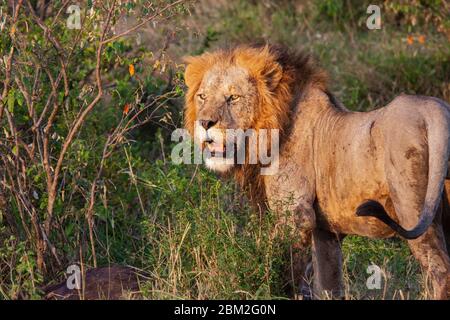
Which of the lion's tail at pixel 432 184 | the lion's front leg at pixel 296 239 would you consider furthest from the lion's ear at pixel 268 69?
the lion's tail at pixel 432 184

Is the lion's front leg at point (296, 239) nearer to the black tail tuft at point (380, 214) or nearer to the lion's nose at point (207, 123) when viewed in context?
the lion's nose at point (207, 123)

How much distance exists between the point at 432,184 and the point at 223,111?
1.30m

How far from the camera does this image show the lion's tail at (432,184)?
187 inches

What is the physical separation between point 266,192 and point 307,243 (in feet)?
1.12

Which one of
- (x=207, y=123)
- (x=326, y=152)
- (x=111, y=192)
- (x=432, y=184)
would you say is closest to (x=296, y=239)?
(x=326, y=152)

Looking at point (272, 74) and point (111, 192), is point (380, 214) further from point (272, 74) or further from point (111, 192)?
A: point (111, 192)

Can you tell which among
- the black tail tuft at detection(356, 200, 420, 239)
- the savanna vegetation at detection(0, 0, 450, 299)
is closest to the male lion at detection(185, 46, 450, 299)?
the black tail tuft at detection(356, 200, 420, 239)

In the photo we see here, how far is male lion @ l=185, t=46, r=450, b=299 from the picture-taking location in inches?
194

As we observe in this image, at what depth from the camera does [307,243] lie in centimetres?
561

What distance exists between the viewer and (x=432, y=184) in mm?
4812

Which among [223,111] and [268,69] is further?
[268,69]

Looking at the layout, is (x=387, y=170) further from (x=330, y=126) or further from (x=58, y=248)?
(x=58, y=248)

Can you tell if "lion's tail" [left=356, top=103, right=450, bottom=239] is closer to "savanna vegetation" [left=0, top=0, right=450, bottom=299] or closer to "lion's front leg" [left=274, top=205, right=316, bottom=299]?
"savanna vegetation" [left=0, top=0, right=450, bottom=299]

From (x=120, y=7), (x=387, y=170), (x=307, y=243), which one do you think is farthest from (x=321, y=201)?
(x=120, y=7)
